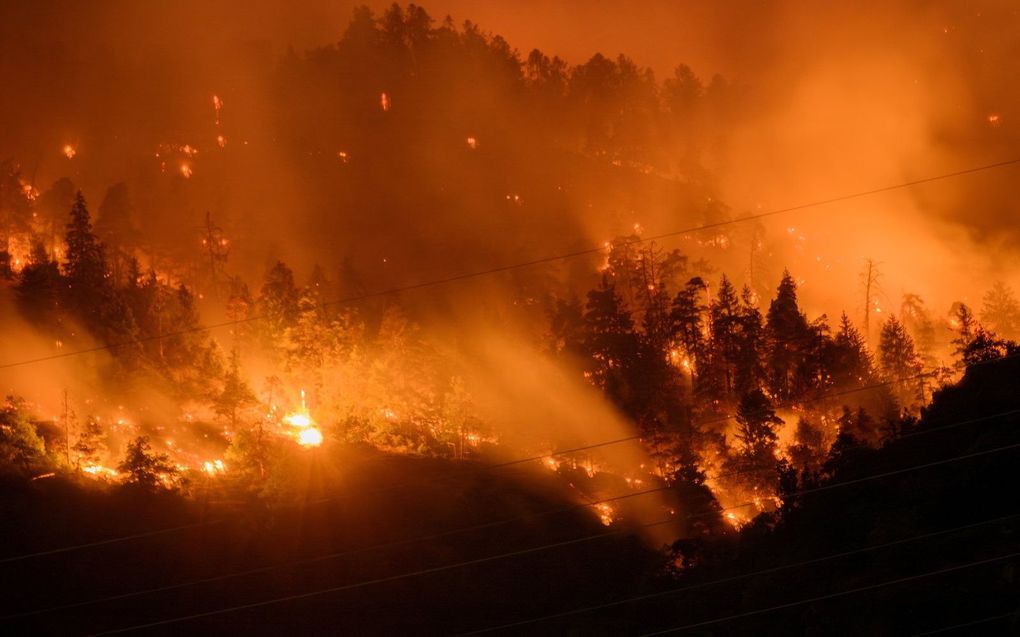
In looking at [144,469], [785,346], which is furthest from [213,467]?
[785,346]

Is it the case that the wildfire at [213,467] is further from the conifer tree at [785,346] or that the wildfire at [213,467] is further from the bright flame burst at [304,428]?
the conifer tree at [785,346]

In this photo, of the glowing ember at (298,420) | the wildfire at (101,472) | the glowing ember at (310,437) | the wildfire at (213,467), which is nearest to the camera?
the wildfire at (101,472)

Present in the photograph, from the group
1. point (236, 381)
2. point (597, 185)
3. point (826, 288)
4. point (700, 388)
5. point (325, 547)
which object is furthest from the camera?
point (597, 185)

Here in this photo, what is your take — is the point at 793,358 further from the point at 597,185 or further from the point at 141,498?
the point at 597,185

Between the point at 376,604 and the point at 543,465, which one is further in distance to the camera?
the point at 543,465

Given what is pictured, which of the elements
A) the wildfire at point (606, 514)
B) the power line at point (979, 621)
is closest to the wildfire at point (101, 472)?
the wildfire at point (606, 514)

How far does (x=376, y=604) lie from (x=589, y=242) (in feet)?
193

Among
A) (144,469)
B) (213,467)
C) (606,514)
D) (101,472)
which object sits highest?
(101,472)

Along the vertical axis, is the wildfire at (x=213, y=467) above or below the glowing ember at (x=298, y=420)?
below

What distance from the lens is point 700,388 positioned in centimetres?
5212

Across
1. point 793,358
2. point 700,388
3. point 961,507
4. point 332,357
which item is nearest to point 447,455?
point 332,357

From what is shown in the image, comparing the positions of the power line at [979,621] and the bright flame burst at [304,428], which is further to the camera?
the bright flame burst at [304,428]

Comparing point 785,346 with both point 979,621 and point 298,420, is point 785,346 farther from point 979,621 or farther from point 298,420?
point 979,621

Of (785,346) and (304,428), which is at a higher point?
(304,428)
